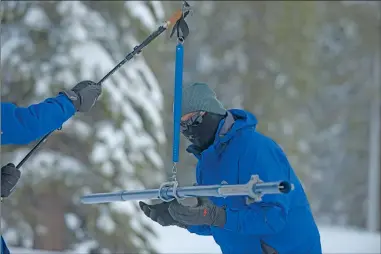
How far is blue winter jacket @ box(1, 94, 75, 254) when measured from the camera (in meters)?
2.65

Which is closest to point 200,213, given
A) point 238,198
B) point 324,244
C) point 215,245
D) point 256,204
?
point 256,204

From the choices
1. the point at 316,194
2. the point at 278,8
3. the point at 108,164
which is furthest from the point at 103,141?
the point at 316,194

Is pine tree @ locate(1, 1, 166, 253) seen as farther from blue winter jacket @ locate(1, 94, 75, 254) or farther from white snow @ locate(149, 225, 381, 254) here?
blue winter jacket @ locate(1, 94, 75, 254)

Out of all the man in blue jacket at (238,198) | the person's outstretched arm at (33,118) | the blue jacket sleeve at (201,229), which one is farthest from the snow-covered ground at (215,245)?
the person's outstretched arm at (33,118)

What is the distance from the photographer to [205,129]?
3344mm

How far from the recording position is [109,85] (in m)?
8.05

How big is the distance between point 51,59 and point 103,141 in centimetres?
117

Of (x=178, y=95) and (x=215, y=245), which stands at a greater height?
(x=215, y=245)

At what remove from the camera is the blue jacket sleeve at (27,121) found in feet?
8.70

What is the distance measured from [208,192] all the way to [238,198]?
0.46 meters

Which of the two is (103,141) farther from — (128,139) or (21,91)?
(21,91)

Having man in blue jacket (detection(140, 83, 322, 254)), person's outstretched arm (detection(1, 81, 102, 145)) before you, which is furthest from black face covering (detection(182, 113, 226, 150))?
person's outstretched arm (detection(1, 81, 102, 145))

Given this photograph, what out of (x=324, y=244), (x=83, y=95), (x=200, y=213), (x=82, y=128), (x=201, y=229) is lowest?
(x=200, y=213)

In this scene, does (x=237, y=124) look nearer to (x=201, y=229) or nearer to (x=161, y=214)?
(x=161, y=214)
